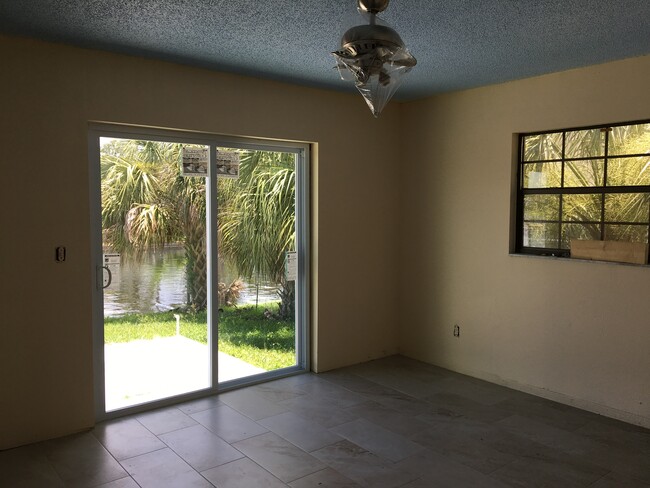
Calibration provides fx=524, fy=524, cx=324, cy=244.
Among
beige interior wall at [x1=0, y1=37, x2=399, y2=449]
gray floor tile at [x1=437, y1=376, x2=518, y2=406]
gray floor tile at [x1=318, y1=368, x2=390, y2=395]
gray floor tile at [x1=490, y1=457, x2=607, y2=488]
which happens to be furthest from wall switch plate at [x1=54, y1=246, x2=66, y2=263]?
gray floor tile at [x1=437, y1=376, x2=518, y2=406]

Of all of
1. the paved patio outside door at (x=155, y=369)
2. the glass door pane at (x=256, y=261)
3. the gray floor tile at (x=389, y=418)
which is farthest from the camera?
the glass door pane at (x=256, y=261)

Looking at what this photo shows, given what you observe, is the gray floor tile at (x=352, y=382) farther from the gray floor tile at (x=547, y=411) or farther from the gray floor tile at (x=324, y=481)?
the gray floor tile at (x=324, y=481)

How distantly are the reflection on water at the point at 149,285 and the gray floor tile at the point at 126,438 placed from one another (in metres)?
0.77

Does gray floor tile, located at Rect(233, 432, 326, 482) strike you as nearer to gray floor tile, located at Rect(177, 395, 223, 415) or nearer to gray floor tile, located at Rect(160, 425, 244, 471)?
gray floor tile, located at Rect(160, 425, 244, 471)

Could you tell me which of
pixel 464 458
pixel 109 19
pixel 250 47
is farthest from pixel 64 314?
pixel 464 458

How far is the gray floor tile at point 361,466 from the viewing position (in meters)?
2.92

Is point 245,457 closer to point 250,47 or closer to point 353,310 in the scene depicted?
point 353,310

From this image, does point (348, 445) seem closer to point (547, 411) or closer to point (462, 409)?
point (462, 409)

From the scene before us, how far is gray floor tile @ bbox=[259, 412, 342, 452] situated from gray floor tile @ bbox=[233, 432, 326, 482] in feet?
0.22

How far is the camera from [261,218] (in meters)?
4.54

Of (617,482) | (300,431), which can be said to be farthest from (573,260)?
(300,431)

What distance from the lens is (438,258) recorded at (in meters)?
5.02

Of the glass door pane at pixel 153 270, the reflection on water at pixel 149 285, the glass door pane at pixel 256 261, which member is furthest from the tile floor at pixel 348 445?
the reflection on water at pixel 149 285

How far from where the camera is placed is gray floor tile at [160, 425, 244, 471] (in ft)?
10.3
